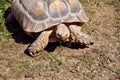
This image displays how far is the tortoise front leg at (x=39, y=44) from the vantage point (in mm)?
5359

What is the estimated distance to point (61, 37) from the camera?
17.2 feet

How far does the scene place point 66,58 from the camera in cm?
540

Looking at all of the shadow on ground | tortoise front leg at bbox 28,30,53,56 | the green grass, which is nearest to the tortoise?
tortoise front leg at bbox 28,30,53,56

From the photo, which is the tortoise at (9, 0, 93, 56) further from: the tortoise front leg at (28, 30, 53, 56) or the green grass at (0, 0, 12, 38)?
the green grass at (0, 0, 12, 38)

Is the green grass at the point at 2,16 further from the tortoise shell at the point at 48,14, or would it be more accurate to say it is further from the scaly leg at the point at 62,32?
the scaly leg at the point at 62,32

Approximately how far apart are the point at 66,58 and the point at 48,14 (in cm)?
69

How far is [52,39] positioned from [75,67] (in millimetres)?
603

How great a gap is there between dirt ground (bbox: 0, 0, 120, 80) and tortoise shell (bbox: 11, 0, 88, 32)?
354 millimetres

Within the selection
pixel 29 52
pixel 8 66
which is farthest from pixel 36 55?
pixel 8 66

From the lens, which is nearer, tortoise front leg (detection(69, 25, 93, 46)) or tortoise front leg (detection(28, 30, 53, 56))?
tortoise front leg (detection(28, 30, 53, 56))

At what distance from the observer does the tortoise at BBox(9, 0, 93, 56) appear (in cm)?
538

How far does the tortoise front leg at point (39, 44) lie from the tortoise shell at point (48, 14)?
0.34ft

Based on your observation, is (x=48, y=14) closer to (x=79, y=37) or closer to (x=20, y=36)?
(x=79, y=37)

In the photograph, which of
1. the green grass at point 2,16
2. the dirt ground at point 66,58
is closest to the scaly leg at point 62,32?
the dirt ground at point 66,58
